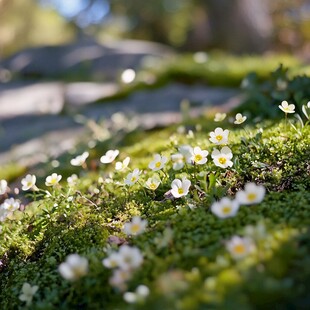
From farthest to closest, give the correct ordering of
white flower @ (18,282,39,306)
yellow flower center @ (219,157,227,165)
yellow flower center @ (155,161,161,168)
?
yellow flower center @ (155,161,161,168), yellow flower center @ (219,157,227,165), white flower @ (18,282,39,306)

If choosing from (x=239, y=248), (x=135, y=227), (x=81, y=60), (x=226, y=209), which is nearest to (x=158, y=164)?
(x=135, y=227)

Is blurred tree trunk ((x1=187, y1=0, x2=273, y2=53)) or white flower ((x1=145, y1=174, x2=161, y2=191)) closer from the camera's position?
white flower ((x1=145, y1=174, x2=161, y2=191))

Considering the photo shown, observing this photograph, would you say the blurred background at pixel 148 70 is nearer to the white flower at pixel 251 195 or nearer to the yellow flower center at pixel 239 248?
the white flower at pixel 251 195

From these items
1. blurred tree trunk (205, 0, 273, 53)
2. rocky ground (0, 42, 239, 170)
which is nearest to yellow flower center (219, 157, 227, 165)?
rocky ground (0, 42, 239, 170)

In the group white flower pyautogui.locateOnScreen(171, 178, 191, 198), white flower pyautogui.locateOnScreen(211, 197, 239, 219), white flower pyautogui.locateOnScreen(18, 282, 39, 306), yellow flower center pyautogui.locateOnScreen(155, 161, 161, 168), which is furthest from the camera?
yellow flower center pyautogui.locateOnScreen(155, 161, 161, 168)

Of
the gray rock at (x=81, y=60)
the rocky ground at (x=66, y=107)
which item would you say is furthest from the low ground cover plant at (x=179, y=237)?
the gray rock at (x=81, y=60)

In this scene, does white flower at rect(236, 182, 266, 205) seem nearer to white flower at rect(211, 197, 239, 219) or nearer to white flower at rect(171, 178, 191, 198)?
white flower at rect(211, 197, 239, 219)

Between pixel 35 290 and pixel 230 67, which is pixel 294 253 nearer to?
pixel 35 290

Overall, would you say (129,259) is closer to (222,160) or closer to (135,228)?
(135,228)
